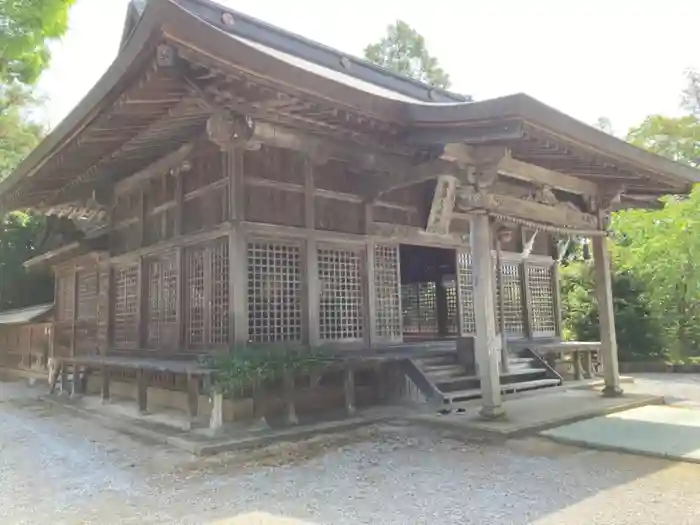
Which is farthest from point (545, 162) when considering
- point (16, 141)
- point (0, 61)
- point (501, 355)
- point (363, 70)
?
point (16, 141)

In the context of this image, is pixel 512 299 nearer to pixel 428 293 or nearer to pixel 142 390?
pixel 428 293

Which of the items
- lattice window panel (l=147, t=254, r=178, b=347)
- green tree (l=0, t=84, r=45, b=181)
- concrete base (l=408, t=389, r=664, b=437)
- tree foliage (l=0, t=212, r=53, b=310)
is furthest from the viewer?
tree foliage (l=0, t=212, r=53, b=310)

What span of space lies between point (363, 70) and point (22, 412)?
7.92 meters

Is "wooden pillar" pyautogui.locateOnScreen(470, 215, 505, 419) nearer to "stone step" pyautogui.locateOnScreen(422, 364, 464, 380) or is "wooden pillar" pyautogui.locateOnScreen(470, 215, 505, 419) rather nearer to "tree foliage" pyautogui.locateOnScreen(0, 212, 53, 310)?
"stone step" pyautogui.locateOnScreen(422, 364, 464, 380)

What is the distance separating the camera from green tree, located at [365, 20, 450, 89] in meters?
27.0

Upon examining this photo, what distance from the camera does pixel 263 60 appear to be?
4.53 metres

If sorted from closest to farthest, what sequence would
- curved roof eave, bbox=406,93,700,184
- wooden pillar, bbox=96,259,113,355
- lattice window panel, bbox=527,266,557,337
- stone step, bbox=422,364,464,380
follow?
curved roof eave, bbox=406,93,700,184 → stone step, bbox=422,364,464,380 → wooden pillar, bbox=96,259,113,355 → lattice window panel, bbox=527,266,557,337

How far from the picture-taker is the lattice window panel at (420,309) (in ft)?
38.8

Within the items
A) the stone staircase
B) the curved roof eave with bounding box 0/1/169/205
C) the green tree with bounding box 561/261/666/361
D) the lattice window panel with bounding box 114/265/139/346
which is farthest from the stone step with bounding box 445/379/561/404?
the green tree with bounding box 561/261/666/361

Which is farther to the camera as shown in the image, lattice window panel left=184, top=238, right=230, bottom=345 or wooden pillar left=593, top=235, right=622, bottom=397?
wooden pillar left=593, top=235, right=622, bottom=397

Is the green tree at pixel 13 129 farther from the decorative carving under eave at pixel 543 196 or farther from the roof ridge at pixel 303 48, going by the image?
the decorative carving under eave at pixel 543 196

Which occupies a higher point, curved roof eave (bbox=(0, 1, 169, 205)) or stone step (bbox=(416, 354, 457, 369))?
curved roof eave (bbox=(0, 1, 169, 205))

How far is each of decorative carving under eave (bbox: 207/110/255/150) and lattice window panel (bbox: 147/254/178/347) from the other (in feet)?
8.14

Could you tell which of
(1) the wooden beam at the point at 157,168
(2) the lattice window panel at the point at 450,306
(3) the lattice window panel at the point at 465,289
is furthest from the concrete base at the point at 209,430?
(2) the lattice window panel at the point at 450,306
